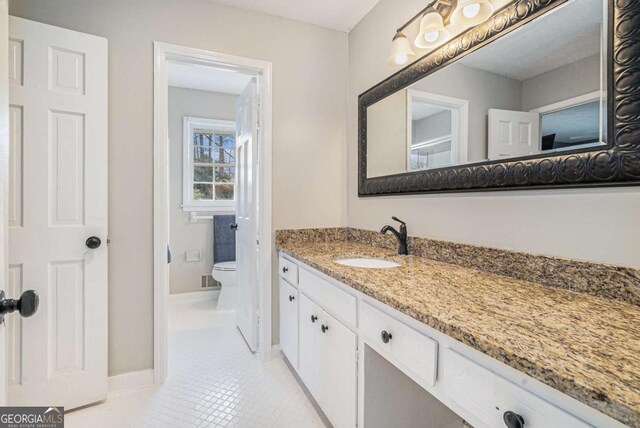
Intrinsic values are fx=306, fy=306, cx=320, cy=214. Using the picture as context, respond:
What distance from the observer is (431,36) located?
4.80 feet

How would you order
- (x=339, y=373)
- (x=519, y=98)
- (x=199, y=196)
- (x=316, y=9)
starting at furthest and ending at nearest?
(x=199, y=196)
(x=316, y=9)
(x=339, y=373)
(x=519, y=98)

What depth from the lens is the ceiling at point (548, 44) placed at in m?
0.96

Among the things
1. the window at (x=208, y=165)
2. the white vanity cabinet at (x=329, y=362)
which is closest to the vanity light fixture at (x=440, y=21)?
the white vanity cabinet at (x=329, y=362)

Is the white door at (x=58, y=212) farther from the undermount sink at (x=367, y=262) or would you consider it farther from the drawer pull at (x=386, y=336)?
the drawer pull at (x=386, y=336)

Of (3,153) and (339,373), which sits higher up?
(3,153)

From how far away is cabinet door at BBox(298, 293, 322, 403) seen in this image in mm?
1501

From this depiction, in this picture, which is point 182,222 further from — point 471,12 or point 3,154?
point 471,12

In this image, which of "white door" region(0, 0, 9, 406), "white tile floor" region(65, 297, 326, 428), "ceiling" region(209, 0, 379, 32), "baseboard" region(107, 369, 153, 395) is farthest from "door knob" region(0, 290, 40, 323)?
"ceiling" region(209, 0, 379, 32)

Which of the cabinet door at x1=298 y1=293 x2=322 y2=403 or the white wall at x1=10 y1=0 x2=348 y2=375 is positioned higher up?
the white wall at x1=10 y1=0 x2=348 y2=375

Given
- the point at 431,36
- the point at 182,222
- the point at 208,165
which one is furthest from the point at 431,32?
the point at 182,222

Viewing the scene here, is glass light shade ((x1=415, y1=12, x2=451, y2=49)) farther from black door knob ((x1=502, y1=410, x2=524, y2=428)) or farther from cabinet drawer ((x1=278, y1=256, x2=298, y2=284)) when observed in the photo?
black door knob ((x1=502, y1=410, x2=524, y2=428))

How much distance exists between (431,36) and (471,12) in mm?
228

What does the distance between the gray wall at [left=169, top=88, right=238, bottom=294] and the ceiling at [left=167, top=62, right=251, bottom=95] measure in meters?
0.13

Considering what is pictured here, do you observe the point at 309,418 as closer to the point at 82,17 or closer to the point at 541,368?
the point at 541,368
